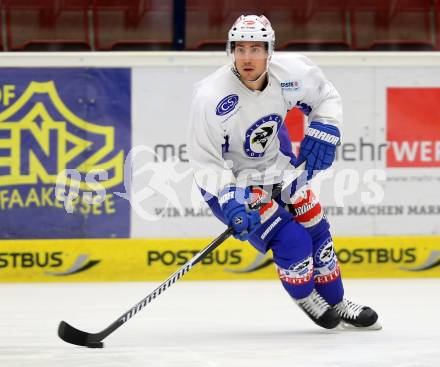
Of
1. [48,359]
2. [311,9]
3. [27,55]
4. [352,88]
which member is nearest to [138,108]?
[27,55]

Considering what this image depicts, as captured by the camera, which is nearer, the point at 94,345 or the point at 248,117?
the point at 94,345

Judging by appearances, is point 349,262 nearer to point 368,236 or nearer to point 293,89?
point 368,236

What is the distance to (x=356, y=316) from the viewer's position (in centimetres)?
441

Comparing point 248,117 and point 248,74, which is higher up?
point 248,74

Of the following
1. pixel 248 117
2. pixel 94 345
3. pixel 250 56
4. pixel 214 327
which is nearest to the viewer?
pixel 94 345

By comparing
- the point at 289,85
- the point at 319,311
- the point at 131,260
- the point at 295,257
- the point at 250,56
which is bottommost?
the point at 131,260

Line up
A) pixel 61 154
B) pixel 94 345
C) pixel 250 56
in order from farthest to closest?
pixel 61 154 < pixel 250 56 < pixel 94 345

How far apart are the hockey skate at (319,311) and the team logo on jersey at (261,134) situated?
0.58 m

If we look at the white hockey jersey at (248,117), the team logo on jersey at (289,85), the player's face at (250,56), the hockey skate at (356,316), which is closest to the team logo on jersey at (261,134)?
the white hockey jersey at (248,117)

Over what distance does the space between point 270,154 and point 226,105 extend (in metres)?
0.32

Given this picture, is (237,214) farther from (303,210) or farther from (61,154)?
(61,154)

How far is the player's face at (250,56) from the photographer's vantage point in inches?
162

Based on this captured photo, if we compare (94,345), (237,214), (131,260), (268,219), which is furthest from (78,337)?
(131,260)

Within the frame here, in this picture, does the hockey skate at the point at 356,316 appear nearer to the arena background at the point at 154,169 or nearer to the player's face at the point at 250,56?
the player's face at the point at 250,56
